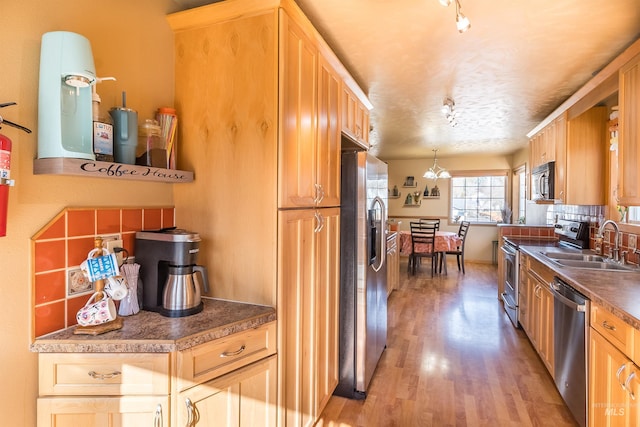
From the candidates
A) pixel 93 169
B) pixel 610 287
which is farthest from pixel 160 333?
pixel 610 287

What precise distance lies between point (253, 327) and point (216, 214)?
1.87 feet

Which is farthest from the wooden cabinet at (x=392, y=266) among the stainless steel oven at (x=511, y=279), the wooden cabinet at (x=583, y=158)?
the wooden cabinet at (x=583, y=158)

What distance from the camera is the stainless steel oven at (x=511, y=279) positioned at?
3.51 m

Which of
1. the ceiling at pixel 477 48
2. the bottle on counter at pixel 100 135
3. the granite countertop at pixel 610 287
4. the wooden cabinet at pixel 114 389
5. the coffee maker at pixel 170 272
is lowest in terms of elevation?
the wooden cabinet at pixel 114 389

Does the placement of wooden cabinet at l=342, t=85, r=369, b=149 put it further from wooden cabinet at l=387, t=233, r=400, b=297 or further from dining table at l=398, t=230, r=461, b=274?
dining table at l=398, t=230, r=461, b=274

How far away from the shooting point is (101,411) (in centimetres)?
112

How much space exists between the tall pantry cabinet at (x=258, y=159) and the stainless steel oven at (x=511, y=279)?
271 cm

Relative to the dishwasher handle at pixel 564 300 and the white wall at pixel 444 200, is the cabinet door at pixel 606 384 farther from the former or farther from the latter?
the white wall at pixel 444 200

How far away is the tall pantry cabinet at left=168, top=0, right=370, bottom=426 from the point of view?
1489mm

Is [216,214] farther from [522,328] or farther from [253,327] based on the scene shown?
[522,328]

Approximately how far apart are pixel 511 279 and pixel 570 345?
1.77 meters

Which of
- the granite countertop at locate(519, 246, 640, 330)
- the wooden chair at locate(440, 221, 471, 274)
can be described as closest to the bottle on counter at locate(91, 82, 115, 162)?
the granite countertop at locate(519, 246, 640, 330)

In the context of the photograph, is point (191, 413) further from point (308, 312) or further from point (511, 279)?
point (511, 279)

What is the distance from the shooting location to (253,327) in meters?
1.37
